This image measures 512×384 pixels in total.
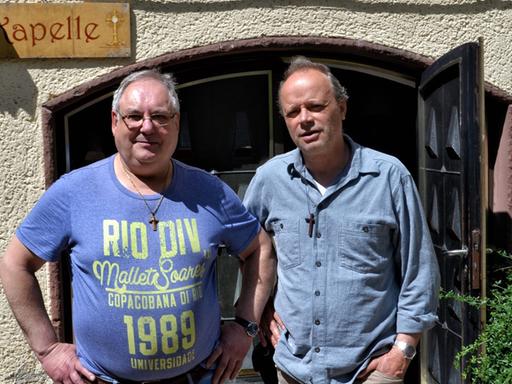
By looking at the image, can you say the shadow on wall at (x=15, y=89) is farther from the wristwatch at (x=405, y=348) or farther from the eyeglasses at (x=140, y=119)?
the wristwatch at (x=405, y=348)

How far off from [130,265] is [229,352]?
48 centimetres

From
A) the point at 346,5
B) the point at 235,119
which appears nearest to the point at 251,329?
the point at 235,119

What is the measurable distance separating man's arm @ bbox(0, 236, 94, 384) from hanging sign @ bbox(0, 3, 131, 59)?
1.91 meters

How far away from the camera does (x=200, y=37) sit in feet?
13.9

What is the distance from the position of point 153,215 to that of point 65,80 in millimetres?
2068

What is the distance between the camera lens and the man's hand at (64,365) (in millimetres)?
2424

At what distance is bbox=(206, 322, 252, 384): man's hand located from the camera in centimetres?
254

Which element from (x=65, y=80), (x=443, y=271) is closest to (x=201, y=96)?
(x=65, y=80)

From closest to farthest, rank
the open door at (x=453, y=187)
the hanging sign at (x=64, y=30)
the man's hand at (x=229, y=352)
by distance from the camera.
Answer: the man's hand at (x=229, y=352), the open door at (x=453, y=187), the hanging sign at (x=64, y=30)

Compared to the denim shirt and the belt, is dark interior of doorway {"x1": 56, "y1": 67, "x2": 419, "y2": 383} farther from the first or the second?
the belt

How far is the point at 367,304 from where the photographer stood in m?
2.64

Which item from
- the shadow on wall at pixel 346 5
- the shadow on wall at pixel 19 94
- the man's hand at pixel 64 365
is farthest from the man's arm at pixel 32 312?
the shadow on wall at pixel 346 5

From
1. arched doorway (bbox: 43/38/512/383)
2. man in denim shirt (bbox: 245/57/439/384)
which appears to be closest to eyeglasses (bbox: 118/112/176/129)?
man in denim shirt (bbox: 245/57/439/384)

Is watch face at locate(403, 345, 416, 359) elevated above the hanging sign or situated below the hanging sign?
below
